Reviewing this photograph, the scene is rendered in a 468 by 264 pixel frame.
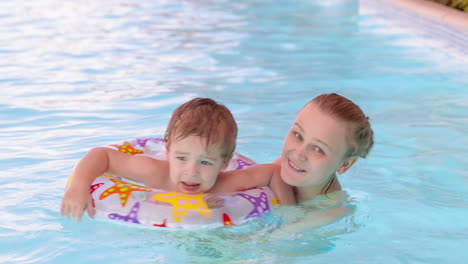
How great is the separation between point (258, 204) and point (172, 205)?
45 cm

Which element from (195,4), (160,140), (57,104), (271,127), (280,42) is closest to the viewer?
(160,140)

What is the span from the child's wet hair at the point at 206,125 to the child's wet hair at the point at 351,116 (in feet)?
1.53

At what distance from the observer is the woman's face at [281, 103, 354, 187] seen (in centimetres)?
350

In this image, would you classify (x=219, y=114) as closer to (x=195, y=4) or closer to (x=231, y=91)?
(x=231, y=91)

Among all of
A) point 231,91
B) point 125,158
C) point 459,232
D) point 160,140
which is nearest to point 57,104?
point 231,91

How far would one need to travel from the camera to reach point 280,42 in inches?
362

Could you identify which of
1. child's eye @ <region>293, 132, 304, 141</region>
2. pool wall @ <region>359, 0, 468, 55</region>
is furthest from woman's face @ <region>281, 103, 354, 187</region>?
pool wall @ <region>359, 0, 468, 55</region>

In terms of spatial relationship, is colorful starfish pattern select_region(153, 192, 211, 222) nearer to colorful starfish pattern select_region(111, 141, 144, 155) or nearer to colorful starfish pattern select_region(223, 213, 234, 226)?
colorful starfish pattern select_region(223, 213, 234, 226)

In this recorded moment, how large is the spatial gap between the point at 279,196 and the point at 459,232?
40.5 inches

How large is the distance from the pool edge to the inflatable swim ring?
5184mm

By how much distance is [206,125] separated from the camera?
3.43 m

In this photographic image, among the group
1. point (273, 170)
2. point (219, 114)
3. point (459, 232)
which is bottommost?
point (459, 232)

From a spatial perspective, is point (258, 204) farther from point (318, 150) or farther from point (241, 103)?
point (241, 103)

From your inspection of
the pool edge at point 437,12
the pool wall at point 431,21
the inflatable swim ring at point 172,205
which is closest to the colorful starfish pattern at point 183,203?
the inflatable swim ring at point 172,205
